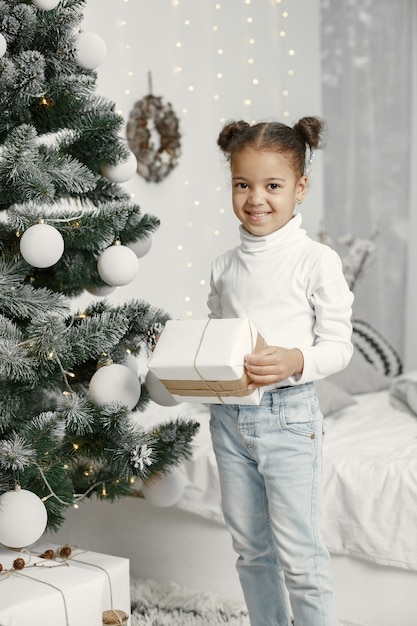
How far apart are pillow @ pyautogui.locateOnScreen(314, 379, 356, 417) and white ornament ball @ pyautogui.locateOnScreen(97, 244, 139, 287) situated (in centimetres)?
105

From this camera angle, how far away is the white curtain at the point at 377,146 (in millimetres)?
4117

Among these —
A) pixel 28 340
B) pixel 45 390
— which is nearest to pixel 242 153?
pixel 28 340

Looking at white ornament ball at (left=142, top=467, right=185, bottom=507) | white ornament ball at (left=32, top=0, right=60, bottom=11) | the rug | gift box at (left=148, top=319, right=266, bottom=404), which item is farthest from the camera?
the rug

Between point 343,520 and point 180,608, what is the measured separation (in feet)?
1.63

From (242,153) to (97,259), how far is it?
42cm

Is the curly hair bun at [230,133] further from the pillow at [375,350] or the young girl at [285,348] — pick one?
the pillow at [375,350]

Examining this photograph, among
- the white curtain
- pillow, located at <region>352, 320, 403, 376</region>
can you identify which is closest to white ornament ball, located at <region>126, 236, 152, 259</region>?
pillow, located at <region>352, 320, 403, 376</region>

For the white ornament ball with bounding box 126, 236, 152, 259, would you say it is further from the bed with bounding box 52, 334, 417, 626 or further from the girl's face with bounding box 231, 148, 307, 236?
the bed with bounding box 52, 334, 417, 626

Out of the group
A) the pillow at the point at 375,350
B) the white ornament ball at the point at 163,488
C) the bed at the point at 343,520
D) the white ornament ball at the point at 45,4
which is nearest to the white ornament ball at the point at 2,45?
the white ornament ball at the point at 45,4

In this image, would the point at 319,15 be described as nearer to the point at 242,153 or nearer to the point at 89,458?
the point at 242,153

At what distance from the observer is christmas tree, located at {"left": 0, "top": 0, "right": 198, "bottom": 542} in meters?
1.48

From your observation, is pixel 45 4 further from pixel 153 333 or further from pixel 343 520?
pixel 343 520

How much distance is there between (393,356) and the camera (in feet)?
10.7

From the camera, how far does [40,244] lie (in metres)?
1.45
